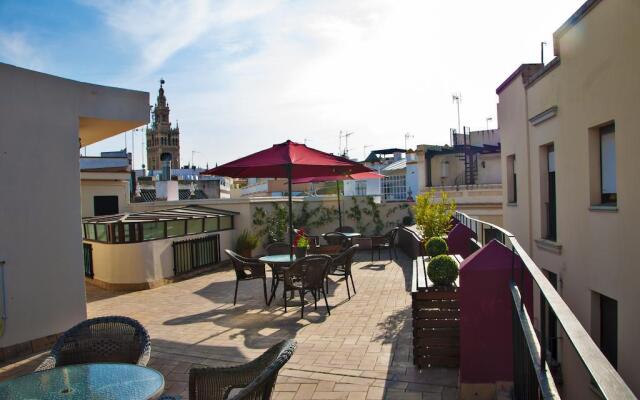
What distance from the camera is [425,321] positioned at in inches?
176

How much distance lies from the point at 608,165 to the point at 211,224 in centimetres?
846

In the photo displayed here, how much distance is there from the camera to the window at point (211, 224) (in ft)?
38.4

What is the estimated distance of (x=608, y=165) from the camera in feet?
21.2

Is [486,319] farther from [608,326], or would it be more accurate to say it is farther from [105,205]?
[105,205]

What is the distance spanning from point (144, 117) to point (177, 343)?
10.3 ft

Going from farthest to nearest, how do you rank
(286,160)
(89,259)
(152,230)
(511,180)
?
(511,180), (89,259), (152,230), (286,160)

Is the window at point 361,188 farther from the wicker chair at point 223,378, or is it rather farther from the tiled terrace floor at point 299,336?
the wicker chair at point 223,378

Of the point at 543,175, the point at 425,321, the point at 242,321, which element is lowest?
the point at 242,321

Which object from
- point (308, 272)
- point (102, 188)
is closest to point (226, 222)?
point (102, 188)

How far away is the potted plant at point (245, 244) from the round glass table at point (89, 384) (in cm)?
955

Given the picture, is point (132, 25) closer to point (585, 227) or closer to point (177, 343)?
point (177, 343)

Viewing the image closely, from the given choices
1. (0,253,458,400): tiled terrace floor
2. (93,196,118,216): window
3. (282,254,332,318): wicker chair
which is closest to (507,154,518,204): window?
(0,253,458,400): tiled terrace floor

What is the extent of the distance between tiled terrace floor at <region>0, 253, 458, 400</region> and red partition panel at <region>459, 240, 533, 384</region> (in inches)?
13.5

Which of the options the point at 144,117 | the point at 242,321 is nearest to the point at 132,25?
the point at 144,117
